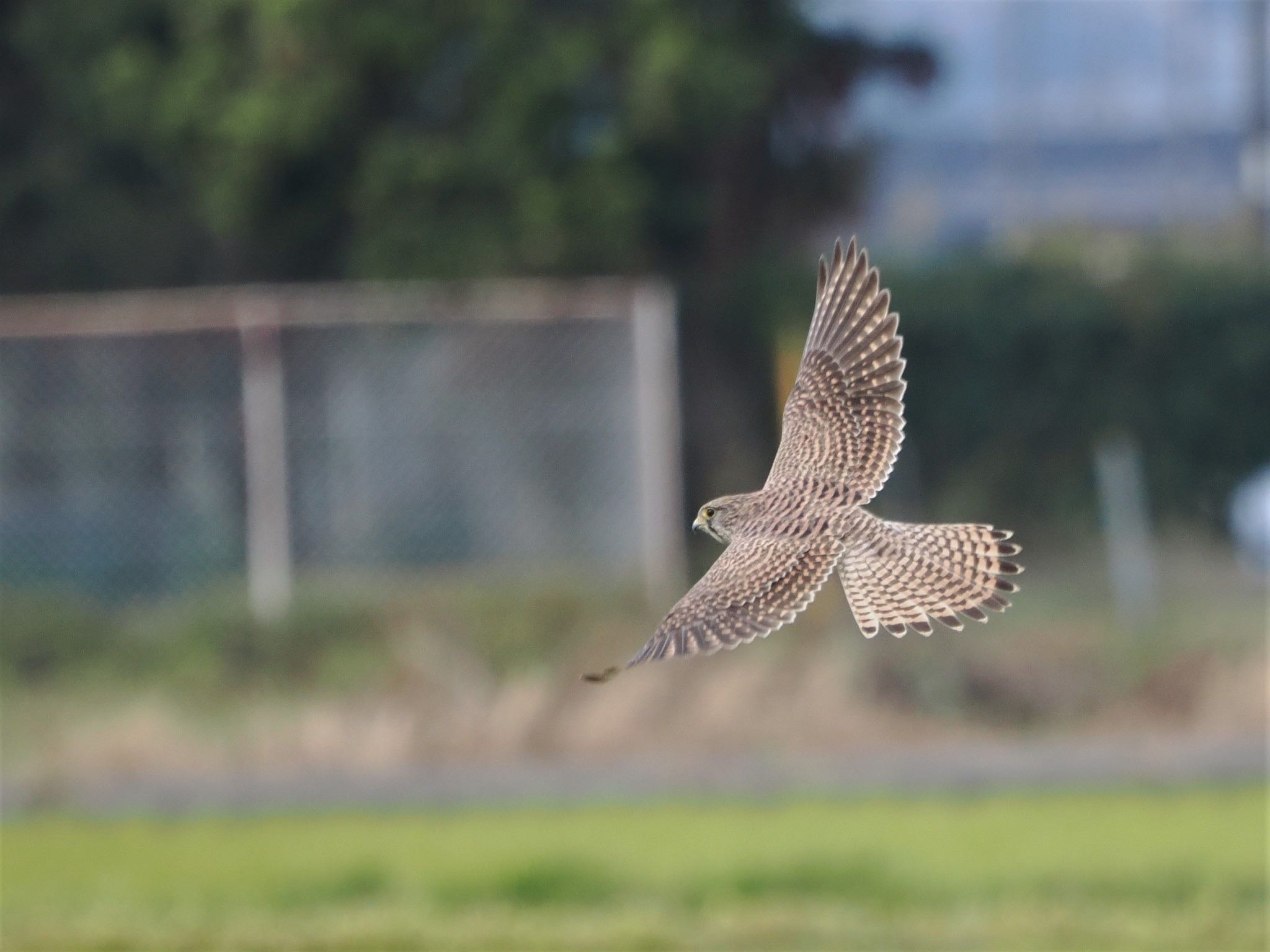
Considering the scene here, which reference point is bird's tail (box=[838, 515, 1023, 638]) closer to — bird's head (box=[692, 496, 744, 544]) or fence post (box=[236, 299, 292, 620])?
bird's head (box=[692, 496, 744, 544])

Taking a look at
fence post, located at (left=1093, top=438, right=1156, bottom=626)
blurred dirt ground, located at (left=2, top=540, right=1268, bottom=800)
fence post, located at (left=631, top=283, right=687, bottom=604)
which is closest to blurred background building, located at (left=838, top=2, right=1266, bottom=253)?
fence post, located at (left=1093, top=438, right=1156, bottom=626)

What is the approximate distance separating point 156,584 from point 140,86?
128 inches

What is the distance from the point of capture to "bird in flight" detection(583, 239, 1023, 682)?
2127 millimetres

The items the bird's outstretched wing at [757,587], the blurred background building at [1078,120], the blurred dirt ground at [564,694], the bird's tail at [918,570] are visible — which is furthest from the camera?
the blurred background building at [1078,120]

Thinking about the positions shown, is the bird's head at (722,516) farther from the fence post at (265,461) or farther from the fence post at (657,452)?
the fence post at (265,461)

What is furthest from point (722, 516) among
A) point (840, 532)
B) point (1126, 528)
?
point (1126, 528)

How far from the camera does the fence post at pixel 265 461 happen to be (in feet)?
34.5

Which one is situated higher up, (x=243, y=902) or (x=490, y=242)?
(x=490, y=242)

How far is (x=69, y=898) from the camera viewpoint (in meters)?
8.23

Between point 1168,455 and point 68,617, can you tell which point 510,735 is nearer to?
point 68,617

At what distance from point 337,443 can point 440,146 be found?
201 centimetres

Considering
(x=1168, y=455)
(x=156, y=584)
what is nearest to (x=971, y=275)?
(x=1168, y=455)

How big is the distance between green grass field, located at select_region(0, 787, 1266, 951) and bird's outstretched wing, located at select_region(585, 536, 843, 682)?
18.4 feet

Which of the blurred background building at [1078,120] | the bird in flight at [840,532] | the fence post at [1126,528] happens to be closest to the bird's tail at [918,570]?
the bird in flight at [840,532]
